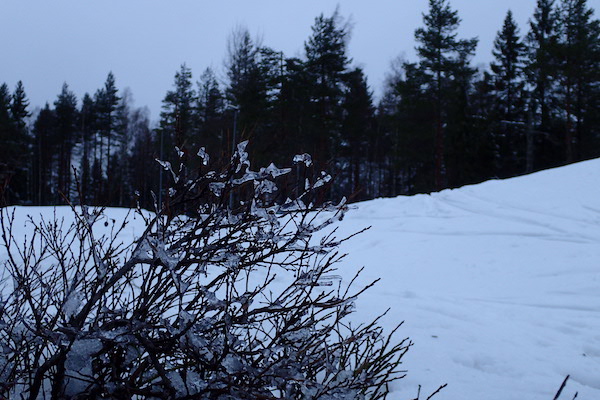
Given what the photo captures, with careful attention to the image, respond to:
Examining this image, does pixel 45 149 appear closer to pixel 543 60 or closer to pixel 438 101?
pixel 438 101

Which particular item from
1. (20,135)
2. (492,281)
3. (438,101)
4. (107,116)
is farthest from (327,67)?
(20,135)

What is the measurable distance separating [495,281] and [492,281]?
0.04m

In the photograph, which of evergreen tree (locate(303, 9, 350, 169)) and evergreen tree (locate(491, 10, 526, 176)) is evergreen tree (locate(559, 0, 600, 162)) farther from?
evergreen tree (locate(303, 9, 350, 169))

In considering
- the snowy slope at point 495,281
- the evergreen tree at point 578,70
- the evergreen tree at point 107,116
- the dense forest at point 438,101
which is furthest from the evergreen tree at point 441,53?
the evergreen tree at point 107,116

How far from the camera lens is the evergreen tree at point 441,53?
21234 mm

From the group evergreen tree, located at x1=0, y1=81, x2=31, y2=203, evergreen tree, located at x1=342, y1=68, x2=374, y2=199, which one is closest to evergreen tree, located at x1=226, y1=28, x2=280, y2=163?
evergreen tree, located at x1=342, y1=68, x2=374, y2=199

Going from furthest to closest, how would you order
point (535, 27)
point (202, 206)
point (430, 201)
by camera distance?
point (535, 27), point (430, 201), point (202, 206)

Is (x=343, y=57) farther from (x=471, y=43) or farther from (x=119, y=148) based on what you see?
(x=119, y=148)

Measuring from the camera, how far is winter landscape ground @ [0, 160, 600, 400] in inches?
119

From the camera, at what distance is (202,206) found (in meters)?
1.88

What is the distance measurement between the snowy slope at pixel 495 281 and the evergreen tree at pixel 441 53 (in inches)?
387

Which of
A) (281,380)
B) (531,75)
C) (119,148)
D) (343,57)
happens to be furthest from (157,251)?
(119,148)

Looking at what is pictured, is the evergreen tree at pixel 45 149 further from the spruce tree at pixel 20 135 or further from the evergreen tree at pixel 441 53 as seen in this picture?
the evergreen tree at pixel 441 53

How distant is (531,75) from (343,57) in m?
12.2
